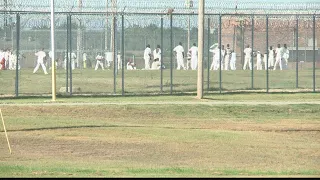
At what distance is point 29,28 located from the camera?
36.9 m

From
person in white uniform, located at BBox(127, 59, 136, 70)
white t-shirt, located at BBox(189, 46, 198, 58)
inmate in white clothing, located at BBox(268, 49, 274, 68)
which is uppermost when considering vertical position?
white t-shirt, located at BBox(189, 46, 198, 58)

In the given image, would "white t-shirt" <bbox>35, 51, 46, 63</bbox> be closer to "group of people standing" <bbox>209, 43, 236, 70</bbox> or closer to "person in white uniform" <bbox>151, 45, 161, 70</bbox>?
"person in white uniform" <bbox>151, 45, 161, 70</bbox>

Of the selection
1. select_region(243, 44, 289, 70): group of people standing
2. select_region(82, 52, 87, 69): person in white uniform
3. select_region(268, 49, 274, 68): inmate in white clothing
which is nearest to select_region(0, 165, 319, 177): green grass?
select_region(82, 52, 87, 69): person in white uniform

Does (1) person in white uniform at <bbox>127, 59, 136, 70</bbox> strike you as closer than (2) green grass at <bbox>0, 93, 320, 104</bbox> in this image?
No

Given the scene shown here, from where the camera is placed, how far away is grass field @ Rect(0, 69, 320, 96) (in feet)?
127

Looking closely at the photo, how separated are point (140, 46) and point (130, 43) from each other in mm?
602

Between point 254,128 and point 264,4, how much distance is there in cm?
1390

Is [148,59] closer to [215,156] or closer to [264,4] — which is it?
[264,4]

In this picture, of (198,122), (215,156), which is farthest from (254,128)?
(215,156)

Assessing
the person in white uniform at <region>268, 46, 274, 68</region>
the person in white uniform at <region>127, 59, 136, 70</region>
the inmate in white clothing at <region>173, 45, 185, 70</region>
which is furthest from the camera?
the person in white uniform at <region>268, 46, 274, 68</region>

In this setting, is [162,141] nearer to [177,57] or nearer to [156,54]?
[156,54]

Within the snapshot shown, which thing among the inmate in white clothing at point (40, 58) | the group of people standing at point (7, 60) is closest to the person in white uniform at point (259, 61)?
the inmate in white clothing at point (40, 58)

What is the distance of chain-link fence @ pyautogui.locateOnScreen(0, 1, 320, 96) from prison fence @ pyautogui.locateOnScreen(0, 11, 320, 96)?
0.12 ft

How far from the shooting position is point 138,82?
41719 millimetres
